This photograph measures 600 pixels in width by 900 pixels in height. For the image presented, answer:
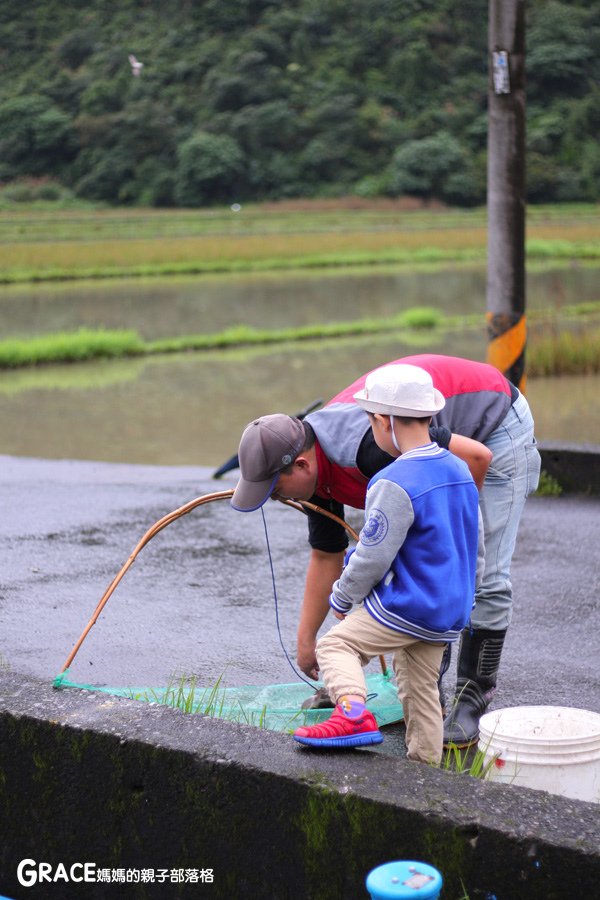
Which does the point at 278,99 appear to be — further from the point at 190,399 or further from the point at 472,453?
the point at 472,453

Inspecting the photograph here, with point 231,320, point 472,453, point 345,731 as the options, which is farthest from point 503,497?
point 231,320

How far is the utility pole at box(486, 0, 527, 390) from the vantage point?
24.2 feet

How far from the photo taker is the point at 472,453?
335 cm

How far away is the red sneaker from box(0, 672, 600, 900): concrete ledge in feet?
0.11

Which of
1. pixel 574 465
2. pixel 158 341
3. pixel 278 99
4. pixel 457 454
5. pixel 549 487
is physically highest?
pixel 278 99

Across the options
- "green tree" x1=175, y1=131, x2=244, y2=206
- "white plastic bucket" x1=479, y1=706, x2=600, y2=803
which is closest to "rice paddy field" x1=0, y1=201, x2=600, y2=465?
"white plastic bucket" x1=479, y1=706, x2=600, y2=803

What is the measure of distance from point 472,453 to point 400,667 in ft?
1.93

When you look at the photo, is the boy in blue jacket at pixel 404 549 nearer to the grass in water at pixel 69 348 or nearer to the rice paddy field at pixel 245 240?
the grass in water at pixel 69 348

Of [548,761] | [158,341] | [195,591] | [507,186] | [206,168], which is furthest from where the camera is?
[206,168]

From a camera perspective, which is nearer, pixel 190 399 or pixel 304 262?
pixel 190 399

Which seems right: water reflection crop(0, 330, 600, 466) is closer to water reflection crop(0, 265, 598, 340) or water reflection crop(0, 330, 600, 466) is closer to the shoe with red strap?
water reflection crop(0, 265, 598, 340)

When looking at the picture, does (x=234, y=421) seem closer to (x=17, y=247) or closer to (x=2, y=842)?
(x=2, y=842)

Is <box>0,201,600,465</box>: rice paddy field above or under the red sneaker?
under

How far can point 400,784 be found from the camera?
2795 mm
